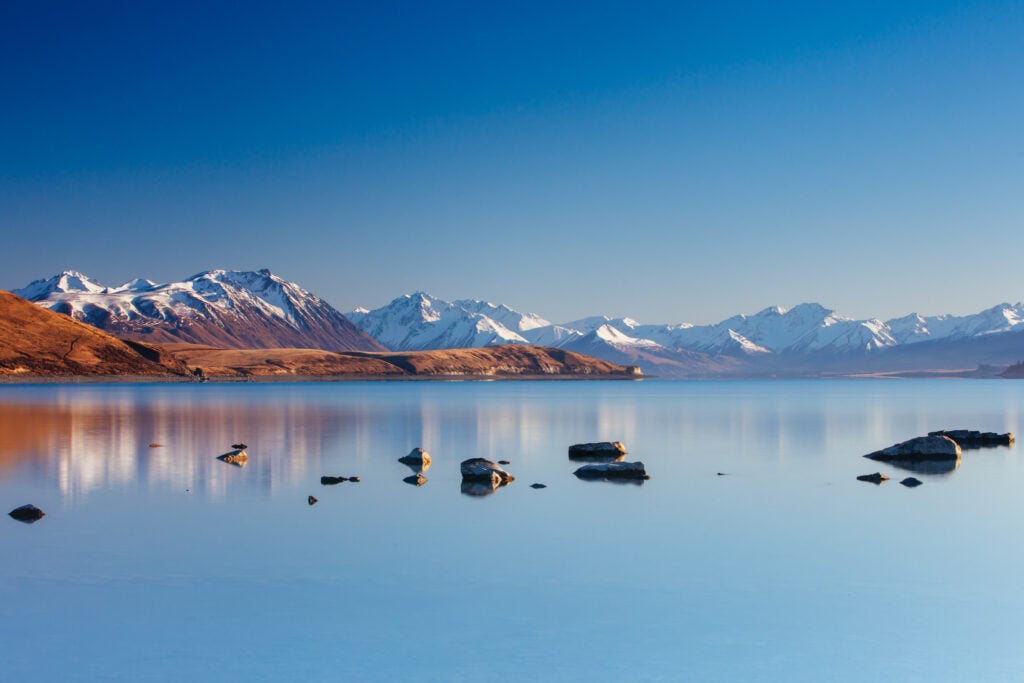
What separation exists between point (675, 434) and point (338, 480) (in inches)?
1381

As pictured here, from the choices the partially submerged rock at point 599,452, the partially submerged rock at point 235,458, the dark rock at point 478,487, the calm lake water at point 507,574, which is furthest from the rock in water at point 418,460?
the partially submerged rock at point 599,452

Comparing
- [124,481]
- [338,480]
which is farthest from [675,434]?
[124,481]

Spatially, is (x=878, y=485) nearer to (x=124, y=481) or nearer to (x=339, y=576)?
(x=339, y=576)

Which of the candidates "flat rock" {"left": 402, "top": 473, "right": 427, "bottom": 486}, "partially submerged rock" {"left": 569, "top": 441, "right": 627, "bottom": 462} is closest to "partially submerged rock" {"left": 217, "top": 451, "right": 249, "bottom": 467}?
"flat rock" {"left": 402, "top": 473, "right": 427, "bottom": 486}

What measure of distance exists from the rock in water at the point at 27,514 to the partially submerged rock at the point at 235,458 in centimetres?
1466

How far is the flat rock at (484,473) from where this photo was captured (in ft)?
114

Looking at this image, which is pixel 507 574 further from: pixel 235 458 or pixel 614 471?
pixel 235 458

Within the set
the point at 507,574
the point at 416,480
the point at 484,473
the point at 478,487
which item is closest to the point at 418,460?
the point at 416,480

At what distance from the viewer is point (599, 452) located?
148 ft

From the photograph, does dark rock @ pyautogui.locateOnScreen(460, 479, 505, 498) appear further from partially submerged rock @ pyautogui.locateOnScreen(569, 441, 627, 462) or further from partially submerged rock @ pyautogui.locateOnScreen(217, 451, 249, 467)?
partially submerged rock @ pyautogui.locateOnScreen(217, 451, 249, 467)

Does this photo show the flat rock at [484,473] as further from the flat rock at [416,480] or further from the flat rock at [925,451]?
the flat rock at [925,451]

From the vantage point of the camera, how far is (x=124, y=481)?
3434cm

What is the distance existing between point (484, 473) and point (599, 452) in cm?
1180

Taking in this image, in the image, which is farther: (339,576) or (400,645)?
(339,576)
